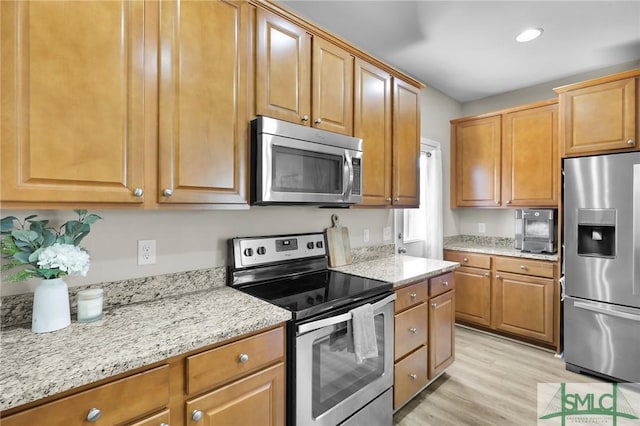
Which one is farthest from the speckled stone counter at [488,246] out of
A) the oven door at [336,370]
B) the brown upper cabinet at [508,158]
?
the oven door at [336,370]

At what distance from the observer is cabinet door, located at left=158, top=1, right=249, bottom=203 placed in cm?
132

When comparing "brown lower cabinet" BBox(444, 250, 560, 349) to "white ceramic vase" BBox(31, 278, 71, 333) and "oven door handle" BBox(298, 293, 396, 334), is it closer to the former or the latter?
"oven door handle" BBox(298, 293, 396, 334)

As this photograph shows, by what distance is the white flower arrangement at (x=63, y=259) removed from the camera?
1.08m

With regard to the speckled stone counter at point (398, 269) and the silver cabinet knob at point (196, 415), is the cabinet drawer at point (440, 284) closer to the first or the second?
the speckled stone counter at point (398, 269)

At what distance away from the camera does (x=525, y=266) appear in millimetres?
3096

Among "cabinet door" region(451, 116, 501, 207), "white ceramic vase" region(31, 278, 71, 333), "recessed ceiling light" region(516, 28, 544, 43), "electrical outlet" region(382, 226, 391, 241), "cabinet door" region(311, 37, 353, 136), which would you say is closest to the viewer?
"white ceramic vase" region(31, 278, 71, 333)

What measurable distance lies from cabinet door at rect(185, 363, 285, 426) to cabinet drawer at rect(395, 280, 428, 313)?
92 cm

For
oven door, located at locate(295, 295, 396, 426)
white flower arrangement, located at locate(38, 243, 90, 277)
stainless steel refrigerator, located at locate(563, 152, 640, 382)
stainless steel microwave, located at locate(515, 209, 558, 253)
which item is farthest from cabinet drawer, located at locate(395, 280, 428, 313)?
stainless steel microwave, located at locate(515, 209, 558, 253)

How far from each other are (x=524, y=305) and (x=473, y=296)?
19.4 inches

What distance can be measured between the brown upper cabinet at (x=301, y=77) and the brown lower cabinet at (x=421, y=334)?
4.01ft

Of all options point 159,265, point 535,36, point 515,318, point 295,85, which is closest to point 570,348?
point 515,318

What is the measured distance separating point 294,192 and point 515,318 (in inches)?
113

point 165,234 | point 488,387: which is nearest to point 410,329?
point 488,387

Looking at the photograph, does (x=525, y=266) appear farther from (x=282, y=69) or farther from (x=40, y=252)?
(x=40, y=252)
